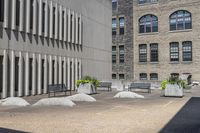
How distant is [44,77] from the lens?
22219mm

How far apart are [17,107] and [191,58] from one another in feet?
110

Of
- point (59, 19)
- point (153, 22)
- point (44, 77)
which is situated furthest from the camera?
point (153, 22)

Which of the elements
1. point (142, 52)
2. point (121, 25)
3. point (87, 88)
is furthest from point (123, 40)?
point (87, 88)

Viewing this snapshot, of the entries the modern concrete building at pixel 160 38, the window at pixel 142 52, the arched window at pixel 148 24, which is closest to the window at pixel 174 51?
the modern concrete building at pixel 160 38

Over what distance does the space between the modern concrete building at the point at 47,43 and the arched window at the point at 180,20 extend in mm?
15221

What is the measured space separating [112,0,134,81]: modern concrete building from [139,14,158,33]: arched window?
1.71 metres

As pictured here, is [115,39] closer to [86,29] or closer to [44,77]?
[86,29]

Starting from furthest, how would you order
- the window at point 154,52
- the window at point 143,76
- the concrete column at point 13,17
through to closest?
the window at point 143,76 → the window at point 154,52 → the concrete column at point 13,17

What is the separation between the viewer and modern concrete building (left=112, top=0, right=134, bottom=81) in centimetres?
4647

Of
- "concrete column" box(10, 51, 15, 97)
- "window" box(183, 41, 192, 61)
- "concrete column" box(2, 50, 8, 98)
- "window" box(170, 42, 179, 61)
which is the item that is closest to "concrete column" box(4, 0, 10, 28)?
"concrete column" box(2, 50, 8, 98)

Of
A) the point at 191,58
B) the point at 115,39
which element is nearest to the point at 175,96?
the point at 191,58

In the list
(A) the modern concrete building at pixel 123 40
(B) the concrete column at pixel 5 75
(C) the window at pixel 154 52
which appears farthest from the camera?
(A) the modern concrete building at pixel 123 40

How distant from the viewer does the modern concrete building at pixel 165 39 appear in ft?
136

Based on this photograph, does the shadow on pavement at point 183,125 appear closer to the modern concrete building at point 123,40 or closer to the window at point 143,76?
the window at point 143,76
